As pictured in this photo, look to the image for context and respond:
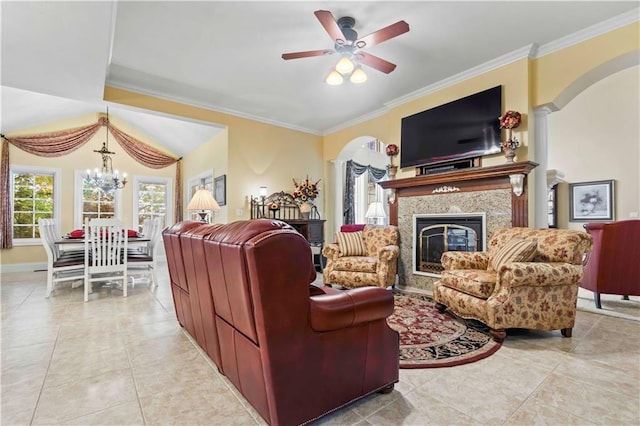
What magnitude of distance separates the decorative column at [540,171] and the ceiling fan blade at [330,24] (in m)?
2.51

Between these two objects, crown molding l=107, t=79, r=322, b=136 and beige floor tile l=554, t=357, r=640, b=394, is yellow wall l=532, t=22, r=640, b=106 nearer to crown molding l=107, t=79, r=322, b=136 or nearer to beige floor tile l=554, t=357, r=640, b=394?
beige floor tile l=554, t=357, r=640, b=394

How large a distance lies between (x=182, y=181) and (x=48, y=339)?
18.9ft

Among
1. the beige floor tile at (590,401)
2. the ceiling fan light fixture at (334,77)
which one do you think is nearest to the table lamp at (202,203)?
the ceiling fan light fixture at (334,77)

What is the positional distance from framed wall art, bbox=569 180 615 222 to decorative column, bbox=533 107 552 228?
3946 mm

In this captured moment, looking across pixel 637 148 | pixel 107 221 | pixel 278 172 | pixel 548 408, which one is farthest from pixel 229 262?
pixel 637 148

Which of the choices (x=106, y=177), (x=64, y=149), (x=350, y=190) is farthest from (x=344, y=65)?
(x=64, y=149)

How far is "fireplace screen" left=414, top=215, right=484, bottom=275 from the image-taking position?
3852mm

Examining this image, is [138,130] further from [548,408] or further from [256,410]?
[548,408]

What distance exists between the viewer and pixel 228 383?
70.1 inches

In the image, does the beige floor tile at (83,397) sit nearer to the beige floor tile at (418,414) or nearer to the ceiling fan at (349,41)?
the beige floor tile at (418,414)

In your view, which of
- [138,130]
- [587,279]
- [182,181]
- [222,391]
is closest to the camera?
[222,391]

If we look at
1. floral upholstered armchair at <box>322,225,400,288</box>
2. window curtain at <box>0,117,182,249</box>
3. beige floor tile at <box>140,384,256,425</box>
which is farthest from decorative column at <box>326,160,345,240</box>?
beige floor tile at <box>140,384,256,425</box>

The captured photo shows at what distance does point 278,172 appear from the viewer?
5.88 meters

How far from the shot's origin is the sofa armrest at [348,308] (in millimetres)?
1333
